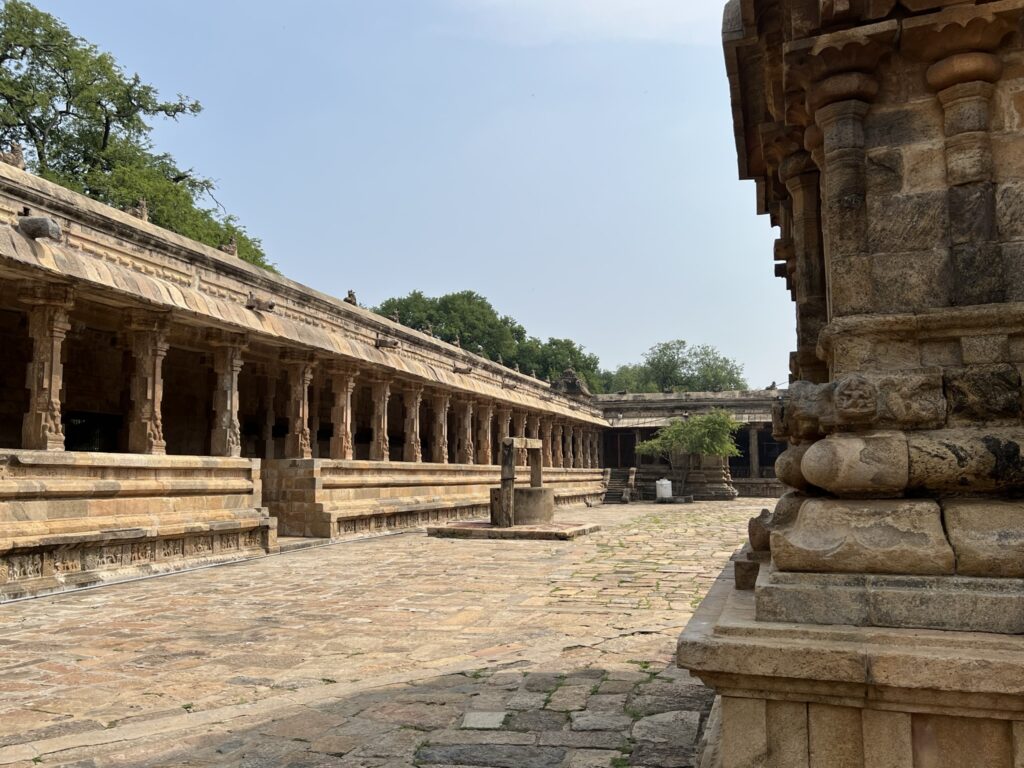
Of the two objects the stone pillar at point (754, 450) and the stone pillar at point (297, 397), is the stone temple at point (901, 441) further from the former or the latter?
the stone pillar at point (754, 450)

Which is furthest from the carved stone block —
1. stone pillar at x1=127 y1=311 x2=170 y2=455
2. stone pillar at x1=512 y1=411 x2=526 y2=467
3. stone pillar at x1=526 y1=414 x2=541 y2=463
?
stone pillar at x1=526 y1=414 x2=541 y2=463

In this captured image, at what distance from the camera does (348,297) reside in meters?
22.2

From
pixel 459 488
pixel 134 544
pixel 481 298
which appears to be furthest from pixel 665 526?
pixel 481 298

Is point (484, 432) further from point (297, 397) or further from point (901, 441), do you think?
point (901, 441)

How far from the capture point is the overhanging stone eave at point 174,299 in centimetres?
866

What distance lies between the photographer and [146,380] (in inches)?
426

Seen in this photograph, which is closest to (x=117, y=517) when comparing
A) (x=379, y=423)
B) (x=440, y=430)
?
(x=379, y=423)

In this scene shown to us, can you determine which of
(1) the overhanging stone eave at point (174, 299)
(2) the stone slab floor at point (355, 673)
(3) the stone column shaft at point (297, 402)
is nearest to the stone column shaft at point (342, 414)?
(1) the overhanging stone eave at point (174, 299)

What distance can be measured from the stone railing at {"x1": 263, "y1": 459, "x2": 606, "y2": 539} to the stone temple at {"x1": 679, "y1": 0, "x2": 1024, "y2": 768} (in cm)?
1220

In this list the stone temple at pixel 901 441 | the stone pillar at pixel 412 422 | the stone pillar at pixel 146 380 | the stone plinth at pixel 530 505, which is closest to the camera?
the stone temple at pixel 901 441

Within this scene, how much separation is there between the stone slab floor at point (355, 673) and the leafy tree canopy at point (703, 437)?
2635 centimetres

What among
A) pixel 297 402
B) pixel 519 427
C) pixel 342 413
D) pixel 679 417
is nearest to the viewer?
pixel 297 402

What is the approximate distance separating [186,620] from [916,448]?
6.37m

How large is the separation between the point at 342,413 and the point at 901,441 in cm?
1406
